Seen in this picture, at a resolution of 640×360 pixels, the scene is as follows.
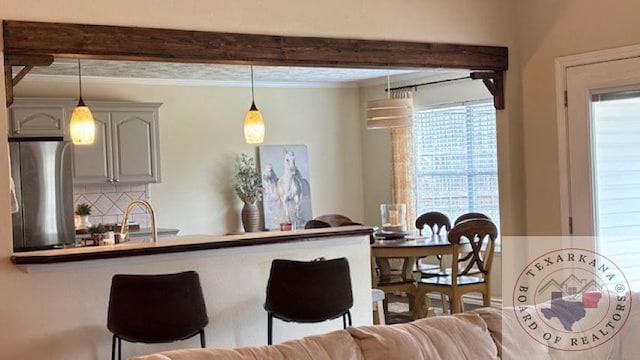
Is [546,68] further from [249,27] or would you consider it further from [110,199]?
[110,199]

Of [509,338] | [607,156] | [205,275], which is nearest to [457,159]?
[607,156]

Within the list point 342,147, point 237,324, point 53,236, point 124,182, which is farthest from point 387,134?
point 237,324

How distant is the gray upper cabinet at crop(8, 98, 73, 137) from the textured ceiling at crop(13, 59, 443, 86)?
0.32 m

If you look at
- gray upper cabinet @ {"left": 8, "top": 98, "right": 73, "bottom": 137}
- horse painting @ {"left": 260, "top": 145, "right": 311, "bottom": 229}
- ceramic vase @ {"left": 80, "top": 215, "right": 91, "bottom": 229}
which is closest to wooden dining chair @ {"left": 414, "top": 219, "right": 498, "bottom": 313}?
horse painting @ {"left": 260, "top": 145, "right": 311, "bottom": 229}

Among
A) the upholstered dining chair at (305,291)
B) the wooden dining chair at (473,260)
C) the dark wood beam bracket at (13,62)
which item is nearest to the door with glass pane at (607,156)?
the wooden dining chair at (473,260)

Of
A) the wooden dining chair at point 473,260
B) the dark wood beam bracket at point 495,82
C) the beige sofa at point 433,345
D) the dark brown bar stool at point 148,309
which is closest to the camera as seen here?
the beige sofa at point 433,345

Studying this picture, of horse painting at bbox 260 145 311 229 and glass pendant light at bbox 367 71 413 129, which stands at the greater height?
glass pendant light at bbox 367 71 413 129

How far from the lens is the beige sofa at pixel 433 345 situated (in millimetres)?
2490

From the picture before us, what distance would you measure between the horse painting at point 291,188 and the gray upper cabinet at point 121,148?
5.39 feet

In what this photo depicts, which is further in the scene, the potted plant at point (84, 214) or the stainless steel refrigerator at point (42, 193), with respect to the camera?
the potted plant at point (84, 214)

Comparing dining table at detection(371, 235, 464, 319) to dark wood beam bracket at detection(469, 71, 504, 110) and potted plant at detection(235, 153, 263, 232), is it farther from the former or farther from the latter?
potted plant at detection(235, 153, 263, 232)

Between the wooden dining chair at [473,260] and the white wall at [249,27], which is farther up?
the white wall at [249,27]

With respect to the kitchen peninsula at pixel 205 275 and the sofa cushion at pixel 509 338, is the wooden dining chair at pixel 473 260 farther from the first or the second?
the sofa cushion at pixel 509 338

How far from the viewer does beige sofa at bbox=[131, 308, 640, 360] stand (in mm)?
2490
